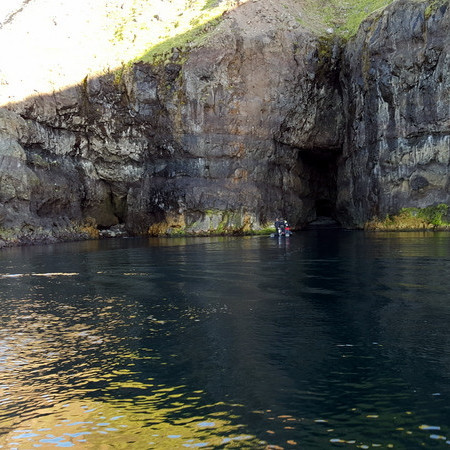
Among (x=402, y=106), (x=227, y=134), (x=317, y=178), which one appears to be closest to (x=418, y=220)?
(x=402, y=106)

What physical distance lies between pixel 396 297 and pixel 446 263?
11.1m

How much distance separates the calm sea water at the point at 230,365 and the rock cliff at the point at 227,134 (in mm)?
54038

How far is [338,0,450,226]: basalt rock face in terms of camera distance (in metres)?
Result: 67.9

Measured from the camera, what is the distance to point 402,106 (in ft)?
234

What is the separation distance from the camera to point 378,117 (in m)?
73.8

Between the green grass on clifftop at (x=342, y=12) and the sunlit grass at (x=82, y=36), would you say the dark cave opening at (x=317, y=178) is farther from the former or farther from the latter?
the sunlit grass at (x=82, y=36)

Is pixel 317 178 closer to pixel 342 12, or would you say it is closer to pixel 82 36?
pixel 342 12

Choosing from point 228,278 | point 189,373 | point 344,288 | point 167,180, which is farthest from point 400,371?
point 167,180

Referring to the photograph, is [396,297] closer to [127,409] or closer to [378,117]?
[127,409]

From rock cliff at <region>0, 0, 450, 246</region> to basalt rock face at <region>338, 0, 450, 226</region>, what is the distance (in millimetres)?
265

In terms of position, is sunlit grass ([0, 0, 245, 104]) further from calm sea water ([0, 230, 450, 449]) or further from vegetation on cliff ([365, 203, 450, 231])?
calm sea water ([0, 230, 450, 449])

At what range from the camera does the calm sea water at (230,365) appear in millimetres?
8547

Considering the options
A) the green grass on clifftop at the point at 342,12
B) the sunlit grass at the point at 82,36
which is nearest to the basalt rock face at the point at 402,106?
the green grass on clifftop at the point at 342,12

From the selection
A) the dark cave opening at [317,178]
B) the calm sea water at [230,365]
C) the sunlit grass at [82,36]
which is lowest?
the calm sea water at [230,365]
